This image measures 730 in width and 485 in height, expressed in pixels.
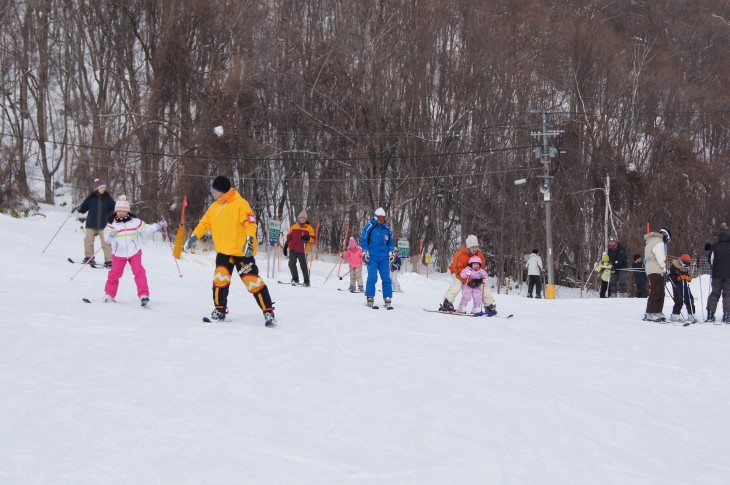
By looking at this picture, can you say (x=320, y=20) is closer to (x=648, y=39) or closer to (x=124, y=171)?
(x=124, y=171)

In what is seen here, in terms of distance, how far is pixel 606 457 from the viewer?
4750 millimetres

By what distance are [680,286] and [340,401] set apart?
9874mm

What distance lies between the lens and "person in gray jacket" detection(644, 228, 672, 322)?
517 inches

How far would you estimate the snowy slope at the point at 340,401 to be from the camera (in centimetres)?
422

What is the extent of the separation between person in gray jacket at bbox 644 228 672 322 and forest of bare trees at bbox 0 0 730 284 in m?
21.3

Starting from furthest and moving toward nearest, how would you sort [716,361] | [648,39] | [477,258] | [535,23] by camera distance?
1. [648,39]
2. [535,23]
3. [477,258]
4. [716,361]

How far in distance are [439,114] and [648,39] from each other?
17709 millimetres

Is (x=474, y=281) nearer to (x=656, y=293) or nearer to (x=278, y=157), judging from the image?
(x=656, y=293)

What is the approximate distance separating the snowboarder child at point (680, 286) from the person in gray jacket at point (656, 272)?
16.5 inches

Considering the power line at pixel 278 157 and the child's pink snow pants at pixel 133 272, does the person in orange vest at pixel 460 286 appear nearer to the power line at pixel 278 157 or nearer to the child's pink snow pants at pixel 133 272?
the child's pink snow pants at pixel 133 272

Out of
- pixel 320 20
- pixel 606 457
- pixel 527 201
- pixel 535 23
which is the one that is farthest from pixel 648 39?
pixel 606 457

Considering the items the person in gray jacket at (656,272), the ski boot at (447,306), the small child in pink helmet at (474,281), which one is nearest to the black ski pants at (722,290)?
the person in gray jacket at (656,272)

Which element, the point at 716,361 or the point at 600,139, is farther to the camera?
the point at 600,139

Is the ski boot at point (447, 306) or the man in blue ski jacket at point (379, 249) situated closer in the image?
the man in blue ski jacket at point (379, 249)
